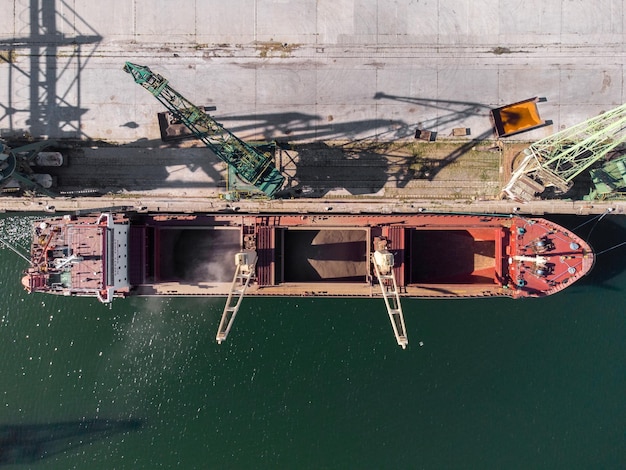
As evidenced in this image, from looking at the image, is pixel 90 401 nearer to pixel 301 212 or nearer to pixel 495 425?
pixel 301 212

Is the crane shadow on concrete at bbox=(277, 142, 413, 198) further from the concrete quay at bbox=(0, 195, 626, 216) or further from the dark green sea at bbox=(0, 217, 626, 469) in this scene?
the dark green sea at bbox=(0, 217, 626, 469)

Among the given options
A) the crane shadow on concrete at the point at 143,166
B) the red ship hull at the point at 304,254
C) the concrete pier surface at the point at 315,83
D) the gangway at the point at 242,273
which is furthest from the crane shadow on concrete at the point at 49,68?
the gangway at the point at 242,273

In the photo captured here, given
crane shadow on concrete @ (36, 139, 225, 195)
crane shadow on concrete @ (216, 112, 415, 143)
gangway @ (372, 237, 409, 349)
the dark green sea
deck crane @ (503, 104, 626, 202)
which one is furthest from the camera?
the dark green sea

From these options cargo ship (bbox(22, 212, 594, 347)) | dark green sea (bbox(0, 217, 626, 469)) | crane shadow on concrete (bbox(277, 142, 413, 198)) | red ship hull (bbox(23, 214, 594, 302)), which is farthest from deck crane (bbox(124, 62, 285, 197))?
dark green sea (bbox(0, 217, 626, 469))

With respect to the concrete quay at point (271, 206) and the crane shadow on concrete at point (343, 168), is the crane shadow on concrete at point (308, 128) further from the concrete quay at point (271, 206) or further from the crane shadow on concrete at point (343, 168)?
the concrete quay at point (271, 206)

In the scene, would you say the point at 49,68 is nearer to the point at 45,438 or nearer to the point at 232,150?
the point at 232,150

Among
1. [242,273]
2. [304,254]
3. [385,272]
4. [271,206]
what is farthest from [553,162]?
[242,273]
